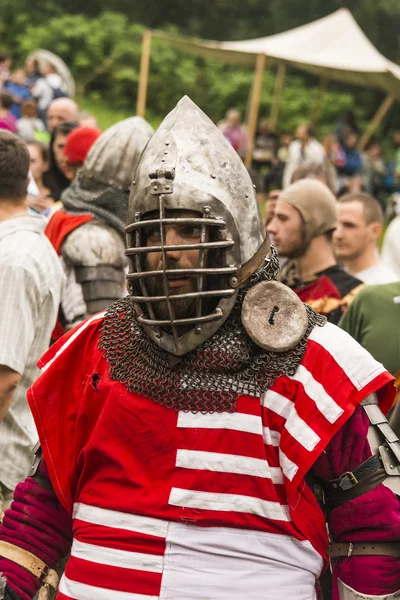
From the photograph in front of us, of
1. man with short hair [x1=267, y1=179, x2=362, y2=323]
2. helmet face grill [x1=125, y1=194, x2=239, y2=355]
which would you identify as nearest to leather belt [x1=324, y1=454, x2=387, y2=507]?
helmet face grill [x1=125, y1=194, x2=239, y2=355]

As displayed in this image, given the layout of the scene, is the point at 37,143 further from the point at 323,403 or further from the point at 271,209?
the point at 323,403

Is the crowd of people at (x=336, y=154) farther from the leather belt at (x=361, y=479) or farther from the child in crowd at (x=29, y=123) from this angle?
the leather belt at (x=361, y=479)

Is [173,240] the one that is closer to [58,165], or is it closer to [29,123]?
[58,165]

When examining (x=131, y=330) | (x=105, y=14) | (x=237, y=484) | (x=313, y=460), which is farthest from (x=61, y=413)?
(x=105, y=14)

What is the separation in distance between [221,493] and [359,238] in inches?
154

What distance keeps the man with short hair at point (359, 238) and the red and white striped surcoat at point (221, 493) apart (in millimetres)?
3554

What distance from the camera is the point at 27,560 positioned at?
2873mm

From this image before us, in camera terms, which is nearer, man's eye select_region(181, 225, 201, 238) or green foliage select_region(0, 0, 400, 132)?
man's eye select_region(181, 225, 201, 238)

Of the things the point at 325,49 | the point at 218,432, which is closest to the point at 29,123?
the point at 325,49

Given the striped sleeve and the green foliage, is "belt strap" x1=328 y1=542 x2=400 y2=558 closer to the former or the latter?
the striped sleeve

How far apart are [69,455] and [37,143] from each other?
5.12m

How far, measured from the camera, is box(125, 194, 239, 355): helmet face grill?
2.66m

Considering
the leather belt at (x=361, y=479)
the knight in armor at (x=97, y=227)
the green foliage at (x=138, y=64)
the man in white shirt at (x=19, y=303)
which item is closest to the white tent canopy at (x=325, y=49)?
the green foliage at (x=138, y=64)

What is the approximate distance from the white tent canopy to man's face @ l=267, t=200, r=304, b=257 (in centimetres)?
1118
